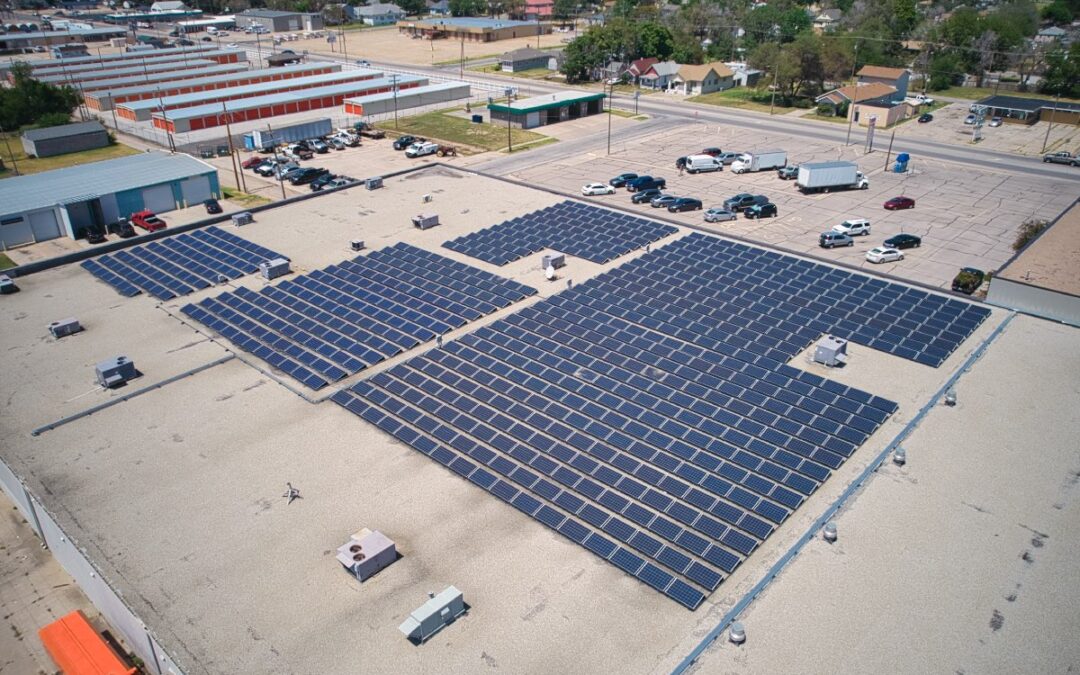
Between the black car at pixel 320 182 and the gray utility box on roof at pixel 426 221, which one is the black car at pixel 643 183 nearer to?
the gray utility box on roof at pixel 426 221

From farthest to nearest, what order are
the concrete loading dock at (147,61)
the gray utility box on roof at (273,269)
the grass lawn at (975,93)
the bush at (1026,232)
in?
1. the concrete loading dock at (147,61)
2. the grass lawn at (975,93)
3. the bush at (1026,232)
4. the gray utility box on roof at (273,269)

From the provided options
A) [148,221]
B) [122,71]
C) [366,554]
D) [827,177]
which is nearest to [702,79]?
[827,177]

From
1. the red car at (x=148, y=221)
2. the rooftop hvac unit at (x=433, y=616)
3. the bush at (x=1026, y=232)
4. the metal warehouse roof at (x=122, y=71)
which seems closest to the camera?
the rooftop hvac unit at (x=433, y=616)

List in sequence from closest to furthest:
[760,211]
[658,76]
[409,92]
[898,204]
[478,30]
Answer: [760,211] < [898,204] < [409,92] < [658,76] < [478,30]

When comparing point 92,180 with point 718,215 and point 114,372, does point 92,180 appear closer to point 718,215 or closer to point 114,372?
point 114,372

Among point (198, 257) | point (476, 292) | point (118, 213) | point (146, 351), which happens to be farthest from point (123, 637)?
point (118, 213)

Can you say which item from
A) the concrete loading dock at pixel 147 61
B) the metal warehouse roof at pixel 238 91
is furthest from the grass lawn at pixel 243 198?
the concrete loading dock at pixel 147 61

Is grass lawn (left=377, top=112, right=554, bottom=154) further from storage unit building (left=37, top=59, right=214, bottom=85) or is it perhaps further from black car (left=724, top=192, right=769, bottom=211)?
storage unit building (left=37, top=59, right=214, bottom=85)
